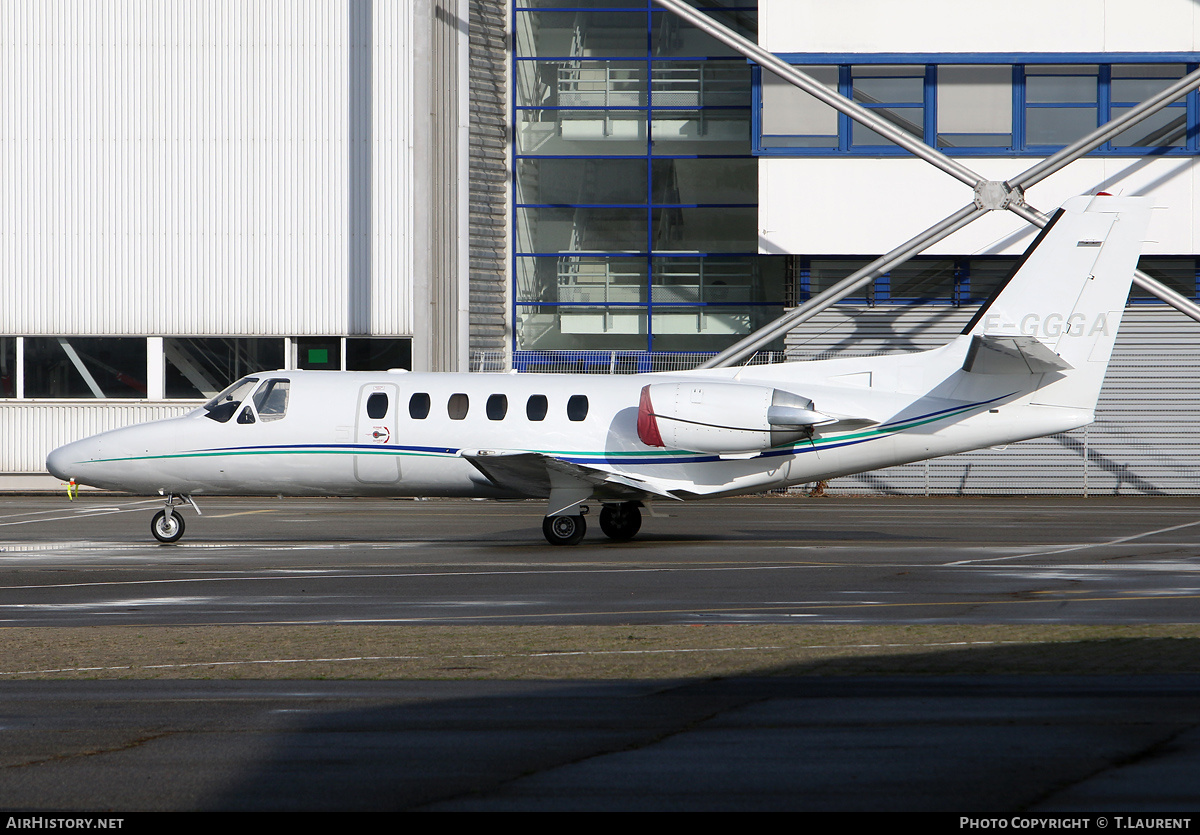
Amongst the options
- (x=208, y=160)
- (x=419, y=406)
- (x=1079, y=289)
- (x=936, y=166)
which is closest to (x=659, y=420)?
(x=419, y=406)

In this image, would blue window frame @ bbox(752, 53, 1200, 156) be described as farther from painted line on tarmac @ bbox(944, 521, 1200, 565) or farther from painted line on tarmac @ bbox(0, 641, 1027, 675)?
painted line on tarmac @ bbox(0, 641, 1027, 675)

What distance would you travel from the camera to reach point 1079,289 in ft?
65.3

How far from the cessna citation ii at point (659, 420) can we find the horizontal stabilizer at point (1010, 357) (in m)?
0.03

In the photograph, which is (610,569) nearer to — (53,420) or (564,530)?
(564,530)

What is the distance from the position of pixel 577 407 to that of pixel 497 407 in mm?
1337

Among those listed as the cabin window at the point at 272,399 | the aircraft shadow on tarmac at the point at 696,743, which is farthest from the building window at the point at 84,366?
the aircraft shadow on tarmac at the point at 696,743

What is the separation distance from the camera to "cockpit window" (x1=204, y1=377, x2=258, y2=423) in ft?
68.8

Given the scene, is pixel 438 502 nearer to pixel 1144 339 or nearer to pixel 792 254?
pixel 792 254

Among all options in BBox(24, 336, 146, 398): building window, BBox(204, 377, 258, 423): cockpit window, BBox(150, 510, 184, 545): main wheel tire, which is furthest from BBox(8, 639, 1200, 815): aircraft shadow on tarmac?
BBox(24, 336, 146, 398): building window

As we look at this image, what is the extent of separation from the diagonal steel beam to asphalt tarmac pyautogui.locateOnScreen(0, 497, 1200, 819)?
15.2 m

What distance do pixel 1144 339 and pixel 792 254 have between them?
1030cm

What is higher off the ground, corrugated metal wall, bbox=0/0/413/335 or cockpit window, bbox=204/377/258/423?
corrugated metal wall, bbox=0/0/413/335

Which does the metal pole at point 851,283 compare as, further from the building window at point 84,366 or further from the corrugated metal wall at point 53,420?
the building window at point 84,366
